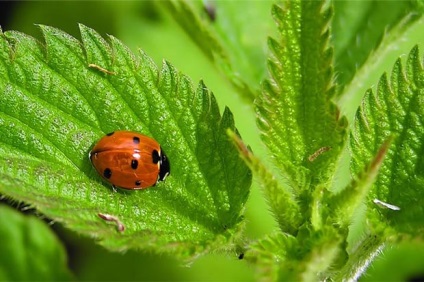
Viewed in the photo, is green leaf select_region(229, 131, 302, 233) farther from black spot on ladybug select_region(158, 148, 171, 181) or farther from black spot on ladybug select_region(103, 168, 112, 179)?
black spot on ladybug select_region(103, 168, 112, 179)

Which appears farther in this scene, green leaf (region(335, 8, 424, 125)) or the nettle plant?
green leaf (region(335, 8, 424, 125))

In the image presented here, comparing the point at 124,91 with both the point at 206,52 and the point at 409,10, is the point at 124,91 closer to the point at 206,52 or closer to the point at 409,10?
the point at 206,52

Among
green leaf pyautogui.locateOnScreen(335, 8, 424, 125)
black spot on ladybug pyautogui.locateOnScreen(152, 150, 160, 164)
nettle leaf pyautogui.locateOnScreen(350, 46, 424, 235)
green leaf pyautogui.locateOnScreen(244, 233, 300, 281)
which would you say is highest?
green leaf pyautogui.locateOnScreen(335, 8, 424, 125)

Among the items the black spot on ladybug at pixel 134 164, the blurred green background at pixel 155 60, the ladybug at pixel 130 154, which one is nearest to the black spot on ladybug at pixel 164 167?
the ladybug at pixel 130 154

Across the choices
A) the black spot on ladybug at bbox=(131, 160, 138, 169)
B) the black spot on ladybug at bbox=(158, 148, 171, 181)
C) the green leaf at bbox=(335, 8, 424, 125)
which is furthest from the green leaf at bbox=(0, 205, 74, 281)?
the green leaf at bbox=(335, 8, 424, 125)

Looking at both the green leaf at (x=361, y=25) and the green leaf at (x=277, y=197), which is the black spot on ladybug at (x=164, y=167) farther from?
the green leaf at (x=361, y=25)

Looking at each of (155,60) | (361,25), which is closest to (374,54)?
(361,25)
